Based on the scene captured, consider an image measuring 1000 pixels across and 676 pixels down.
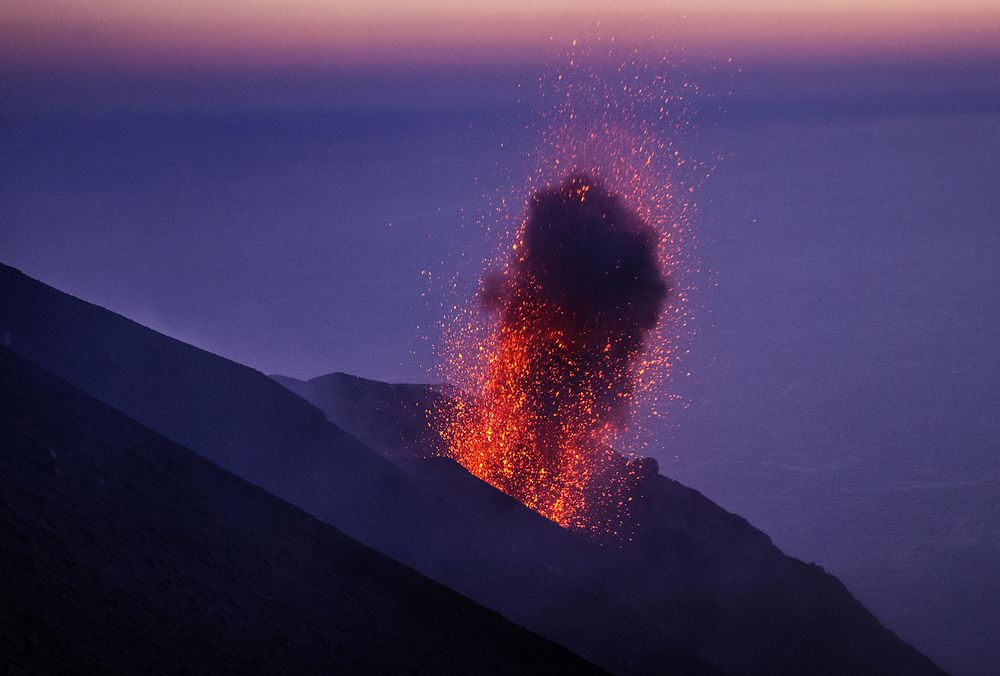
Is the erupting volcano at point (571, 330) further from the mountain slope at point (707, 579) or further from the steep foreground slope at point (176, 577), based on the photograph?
the steep foreground slope at point (176, 577)

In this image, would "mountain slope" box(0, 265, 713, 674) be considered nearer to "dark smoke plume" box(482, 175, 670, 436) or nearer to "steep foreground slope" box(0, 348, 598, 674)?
"steep foreground slope" box(0, 348, 598, 674)

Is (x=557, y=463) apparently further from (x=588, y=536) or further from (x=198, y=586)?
(x=198, y=586)

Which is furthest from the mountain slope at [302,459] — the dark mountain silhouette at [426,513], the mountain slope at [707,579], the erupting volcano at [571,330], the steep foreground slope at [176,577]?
the erupting volcano at [571,330]

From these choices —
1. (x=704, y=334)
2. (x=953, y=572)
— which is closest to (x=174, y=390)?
(x=953, y=572)

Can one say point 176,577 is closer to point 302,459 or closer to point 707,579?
point 302,459

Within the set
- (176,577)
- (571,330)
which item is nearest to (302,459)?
(176,577)

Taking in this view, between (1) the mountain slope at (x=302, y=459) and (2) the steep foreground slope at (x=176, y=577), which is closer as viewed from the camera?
(2) the steep foreground slope at (x=176, y=577)

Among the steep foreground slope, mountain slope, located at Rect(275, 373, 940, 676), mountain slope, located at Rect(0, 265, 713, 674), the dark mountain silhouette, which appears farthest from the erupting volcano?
the steep foreground slope
